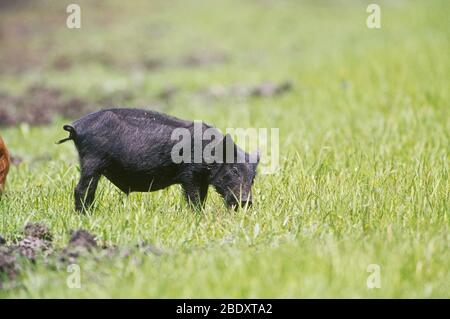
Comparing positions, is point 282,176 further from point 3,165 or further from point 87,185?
point 3,165

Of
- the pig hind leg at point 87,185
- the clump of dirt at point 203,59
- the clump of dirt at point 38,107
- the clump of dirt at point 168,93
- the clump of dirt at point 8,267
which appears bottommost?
the clump of dirt at point 8,267

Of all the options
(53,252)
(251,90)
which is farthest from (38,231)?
(251,90)

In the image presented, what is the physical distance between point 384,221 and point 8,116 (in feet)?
27.1

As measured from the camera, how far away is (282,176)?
6.11 meters

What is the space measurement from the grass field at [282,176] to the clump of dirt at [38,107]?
0.28 metres

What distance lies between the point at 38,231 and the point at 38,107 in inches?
320

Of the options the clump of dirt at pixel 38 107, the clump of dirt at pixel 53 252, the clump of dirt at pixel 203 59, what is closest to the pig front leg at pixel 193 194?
the clump of dirt at pixel 53 252

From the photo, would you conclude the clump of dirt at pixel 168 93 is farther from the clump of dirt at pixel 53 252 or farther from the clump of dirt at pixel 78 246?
the clump of dirt at pixel 78 246

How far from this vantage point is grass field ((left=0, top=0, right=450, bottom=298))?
160 inches

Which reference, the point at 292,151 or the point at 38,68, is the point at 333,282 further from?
the point at 38,68

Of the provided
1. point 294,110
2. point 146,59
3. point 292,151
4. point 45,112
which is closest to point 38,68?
point 146,59

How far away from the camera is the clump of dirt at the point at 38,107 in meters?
11.7

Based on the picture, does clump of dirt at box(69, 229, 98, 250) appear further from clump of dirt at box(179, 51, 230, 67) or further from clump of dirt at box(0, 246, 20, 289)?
clump of dirt at box(179, 51, 230, 67)

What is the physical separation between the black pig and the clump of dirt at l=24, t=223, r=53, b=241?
414 millimetres
